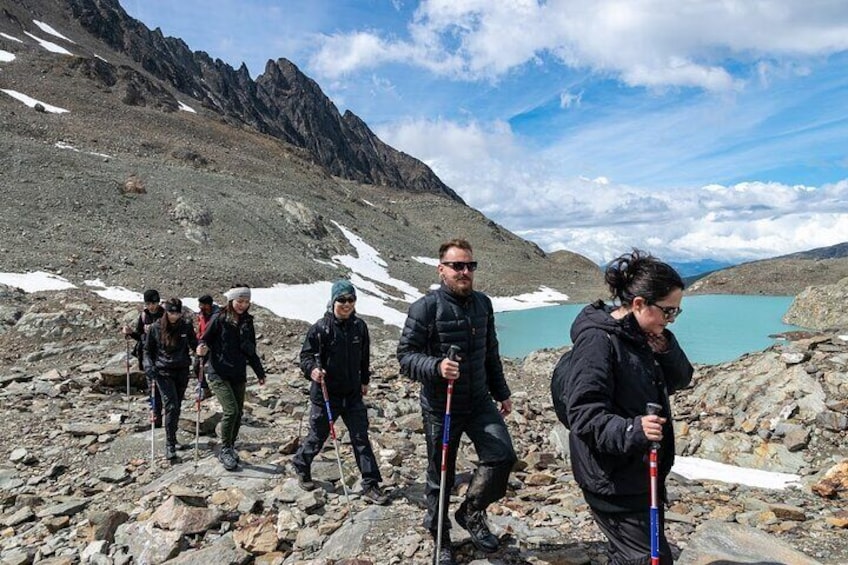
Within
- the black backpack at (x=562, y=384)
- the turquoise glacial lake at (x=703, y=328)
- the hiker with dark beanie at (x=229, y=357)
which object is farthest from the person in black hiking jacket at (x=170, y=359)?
the turquoise glacial lake at (x=703, y=328)

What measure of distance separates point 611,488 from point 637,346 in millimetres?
855

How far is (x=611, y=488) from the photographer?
128 inches

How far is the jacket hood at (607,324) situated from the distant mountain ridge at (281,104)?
5003 inches

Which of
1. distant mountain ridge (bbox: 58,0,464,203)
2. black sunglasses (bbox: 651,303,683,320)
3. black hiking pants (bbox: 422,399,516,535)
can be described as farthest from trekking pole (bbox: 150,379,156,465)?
distant mountain ridge (bbox: 58,0,464,203)

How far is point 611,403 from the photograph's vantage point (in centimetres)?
321

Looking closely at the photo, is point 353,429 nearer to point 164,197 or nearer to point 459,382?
point 459,382

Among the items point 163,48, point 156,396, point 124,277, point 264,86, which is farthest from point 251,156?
point 264,86

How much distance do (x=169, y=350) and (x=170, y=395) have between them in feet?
2.47

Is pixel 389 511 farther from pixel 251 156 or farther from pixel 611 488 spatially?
pixel 251 156

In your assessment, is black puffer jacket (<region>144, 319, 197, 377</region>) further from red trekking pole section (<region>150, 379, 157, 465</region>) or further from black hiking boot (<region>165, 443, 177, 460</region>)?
black hiking boot (<region>165, 443, 177, 460</region>)

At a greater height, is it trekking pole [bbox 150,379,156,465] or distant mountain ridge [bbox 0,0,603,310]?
distant mountain ridge [bbox 0,0,603,310]

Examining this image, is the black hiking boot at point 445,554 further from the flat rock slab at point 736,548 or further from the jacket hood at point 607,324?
the jacket hood at point 607,324

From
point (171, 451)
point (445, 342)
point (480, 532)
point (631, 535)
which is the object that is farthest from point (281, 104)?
point (631, 535)

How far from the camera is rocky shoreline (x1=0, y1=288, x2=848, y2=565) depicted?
571 centimetres
